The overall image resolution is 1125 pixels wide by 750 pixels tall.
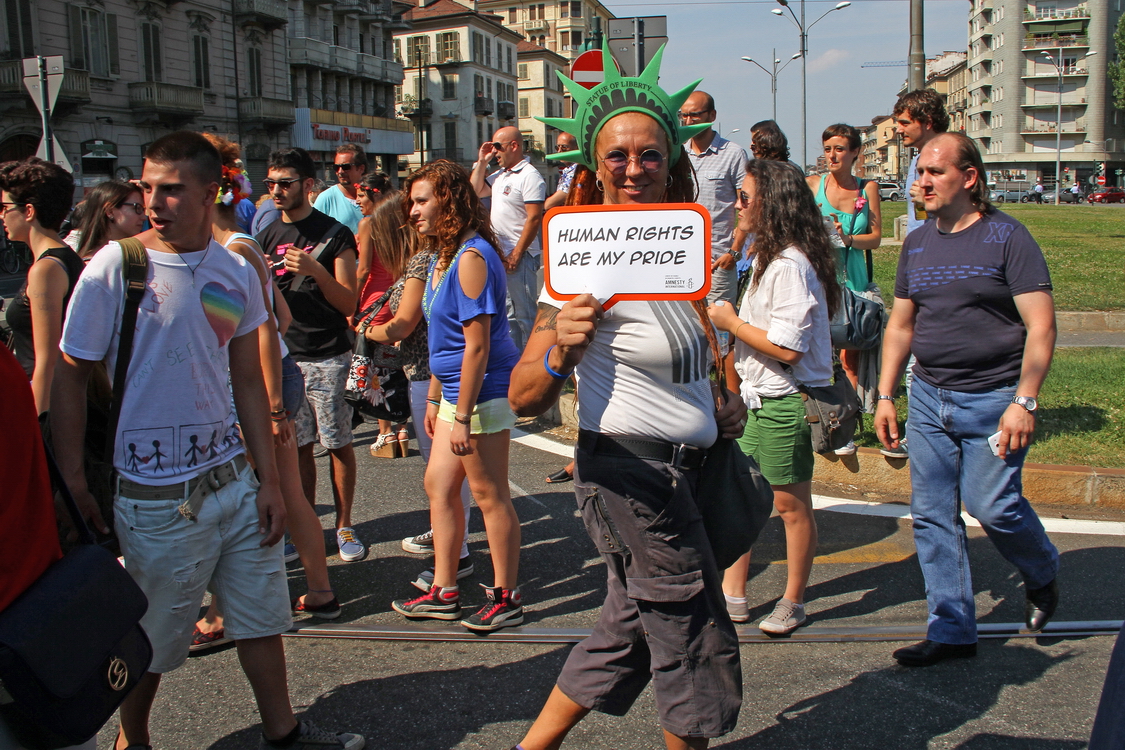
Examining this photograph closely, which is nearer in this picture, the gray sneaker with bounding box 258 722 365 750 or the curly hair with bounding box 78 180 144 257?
the gray sneaker with bounding box 258 722 365 750

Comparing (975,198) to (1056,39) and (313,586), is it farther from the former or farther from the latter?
(1056,39)

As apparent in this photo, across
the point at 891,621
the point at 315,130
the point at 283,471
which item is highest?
the point at 315,130

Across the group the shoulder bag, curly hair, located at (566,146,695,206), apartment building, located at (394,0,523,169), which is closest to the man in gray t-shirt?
curly hair, located at (566,146,695,206)

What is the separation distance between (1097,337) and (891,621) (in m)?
7.92

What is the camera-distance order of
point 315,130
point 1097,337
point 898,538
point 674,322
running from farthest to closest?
point 315,130
point 1097,337
point 898,538
point 674,322

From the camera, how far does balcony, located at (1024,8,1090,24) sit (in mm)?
85812

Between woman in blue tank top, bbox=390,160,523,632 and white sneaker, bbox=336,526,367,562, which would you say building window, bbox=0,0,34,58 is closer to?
white sneaker, bbox=336,526,367,562

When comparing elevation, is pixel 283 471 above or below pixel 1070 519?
above

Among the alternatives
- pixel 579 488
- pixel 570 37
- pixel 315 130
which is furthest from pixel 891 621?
pixel 570 37

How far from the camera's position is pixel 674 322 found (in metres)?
2.41

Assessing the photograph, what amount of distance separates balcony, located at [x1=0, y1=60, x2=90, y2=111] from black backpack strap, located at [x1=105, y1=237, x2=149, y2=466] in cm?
2958

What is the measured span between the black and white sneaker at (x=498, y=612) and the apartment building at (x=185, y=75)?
27.0 meters

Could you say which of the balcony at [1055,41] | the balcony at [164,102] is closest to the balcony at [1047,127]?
the balcony at [1055,41]

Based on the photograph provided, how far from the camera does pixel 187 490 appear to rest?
8.54 ft
